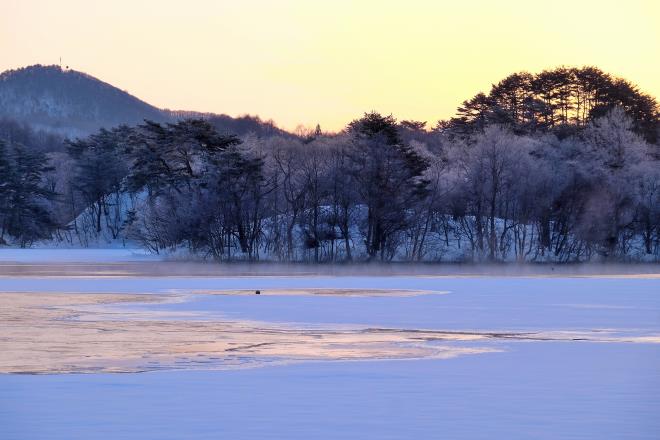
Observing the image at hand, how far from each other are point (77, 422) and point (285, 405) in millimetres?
2963

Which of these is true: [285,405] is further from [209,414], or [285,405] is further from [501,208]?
[501,208]

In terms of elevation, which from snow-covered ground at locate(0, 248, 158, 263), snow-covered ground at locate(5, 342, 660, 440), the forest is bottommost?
snow-covered ground at locate(5, 342, 660, 440)

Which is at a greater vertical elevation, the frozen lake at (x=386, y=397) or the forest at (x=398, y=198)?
the forest at (x=398, y=198)

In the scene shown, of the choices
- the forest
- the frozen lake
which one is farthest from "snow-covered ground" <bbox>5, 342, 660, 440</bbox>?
the forest

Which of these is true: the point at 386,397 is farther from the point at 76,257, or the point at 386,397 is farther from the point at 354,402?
the point at 76,257

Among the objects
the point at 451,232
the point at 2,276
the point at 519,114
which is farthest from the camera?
the point at 519,114

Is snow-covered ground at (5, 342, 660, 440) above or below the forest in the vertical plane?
below

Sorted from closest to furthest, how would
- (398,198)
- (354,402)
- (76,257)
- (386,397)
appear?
(354,402)
(386,397)
(398,198)
(76,257)

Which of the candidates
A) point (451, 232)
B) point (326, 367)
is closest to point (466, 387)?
point (326, 367)

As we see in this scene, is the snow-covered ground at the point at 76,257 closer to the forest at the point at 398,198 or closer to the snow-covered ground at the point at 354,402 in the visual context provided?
the forest at the point at 398,198

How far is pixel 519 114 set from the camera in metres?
129

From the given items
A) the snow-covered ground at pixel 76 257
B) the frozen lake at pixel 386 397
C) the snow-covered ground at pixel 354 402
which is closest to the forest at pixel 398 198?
the snow-covered ground at pixel 76 257

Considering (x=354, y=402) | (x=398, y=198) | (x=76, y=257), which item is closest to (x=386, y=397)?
(x=354, y=402)

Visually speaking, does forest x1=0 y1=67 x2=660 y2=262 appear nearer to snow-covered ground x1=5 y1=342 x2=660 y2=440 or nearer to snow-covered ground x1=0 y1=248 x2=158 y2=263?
snow-covered ground x1=0 y1=248 x2=158 y2=263
